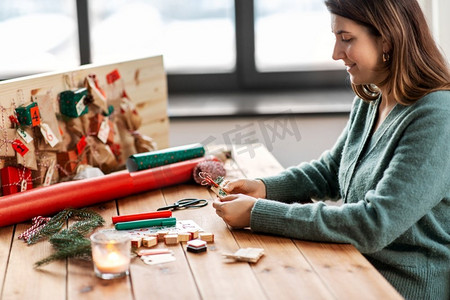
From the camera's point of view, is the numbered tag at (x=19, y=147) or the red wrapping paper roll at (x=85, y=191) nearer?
the red wrapping paper roll at (x=85, y=191)

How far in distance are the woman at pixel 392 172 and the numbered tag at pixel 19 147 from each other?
530 millimetres

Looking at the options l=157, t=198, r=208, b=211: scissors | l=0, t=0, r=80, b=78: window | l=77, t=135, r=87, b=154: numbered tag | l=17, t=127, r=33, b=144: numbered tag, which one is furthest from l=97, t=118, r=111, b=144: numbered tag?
l=0, t=0, r=80, b=78: window

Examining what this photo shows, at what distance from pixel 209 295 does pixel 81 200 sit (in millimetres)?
640

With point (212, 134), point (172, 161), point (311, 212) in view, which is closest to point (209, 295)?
point (311, 212)

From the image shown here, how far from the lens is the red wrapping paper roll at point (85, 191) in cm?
164

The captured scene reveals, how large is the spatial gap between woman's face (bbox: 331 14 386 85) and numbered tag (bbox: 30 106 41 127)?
0.77 meters

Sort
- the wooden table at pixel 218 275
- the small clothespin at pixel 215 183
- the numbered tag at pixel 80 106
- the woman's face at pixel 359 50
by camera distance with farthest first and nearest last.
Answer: the numbered tag at pixel 80 106 → the small clothespin at pixel 215 183 → the woman's face at pixel 359 50 → the wooden table at pixel 218 275

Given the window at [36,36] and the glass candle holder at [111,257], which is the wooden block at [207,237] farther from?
the window at [36,36]

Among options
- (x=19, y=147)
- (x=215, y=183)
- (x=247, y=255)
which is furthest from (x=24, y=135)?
(x=247, y=255)

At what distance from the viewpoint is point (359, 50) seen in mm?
1605

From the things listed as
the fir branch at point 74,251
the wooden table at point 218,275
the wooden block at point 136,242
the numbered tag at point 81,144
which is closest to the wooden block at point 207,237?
the wooden table at point 218,275

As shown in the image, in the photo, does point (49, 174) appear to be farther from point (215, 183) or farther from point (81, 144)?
point (215, 183)

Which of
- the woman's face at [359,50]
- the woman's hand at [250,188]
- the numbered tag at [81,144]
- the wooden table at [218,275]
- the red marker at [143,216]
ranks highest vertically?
the woman's face at [359,50]

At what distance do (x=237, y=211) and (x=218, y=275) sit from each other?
26 centimetres
